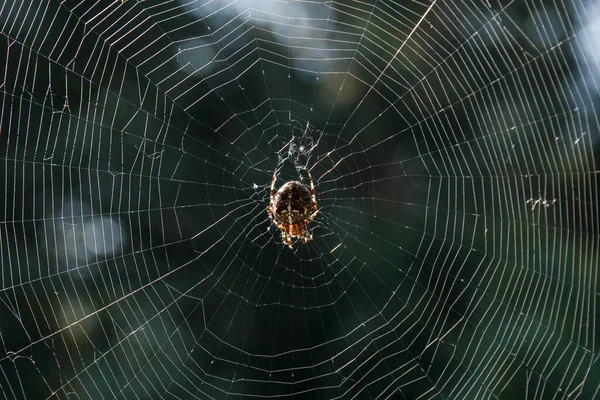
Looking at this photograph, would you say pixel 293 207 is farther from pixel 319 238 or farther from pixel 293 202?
pixel 319 238

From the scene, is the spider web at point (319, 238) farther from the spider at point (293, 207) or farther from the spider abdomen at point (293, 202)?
the spider abdomen at point (293, 202)

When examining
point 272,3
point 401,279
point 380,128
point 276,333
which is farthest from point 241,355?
point 272,3

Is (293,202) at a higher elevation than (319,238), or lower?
higher

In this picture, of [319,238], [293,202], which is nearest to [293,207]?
[293,202]

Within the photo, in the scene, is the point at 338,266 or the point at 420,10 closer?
the point at 420,10

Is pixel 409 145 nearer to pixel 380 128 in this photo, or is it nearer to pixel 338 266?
pixel 380 128

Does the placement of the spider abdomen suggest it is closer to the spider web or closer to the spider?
the spider

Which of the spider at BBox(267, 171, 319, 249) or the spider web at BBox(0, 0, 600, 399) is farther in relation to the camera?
the spider web at BBox(0, 0, 600, 399)

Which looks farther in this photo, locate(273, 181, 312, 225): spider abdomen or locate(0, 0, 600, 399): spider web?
locate(0, 0, 600, 399): spider web

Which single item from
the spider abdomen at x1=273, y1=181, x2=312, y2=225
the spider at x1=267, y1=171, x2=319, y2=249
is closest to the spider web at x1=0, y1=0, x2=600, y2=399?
the spider at x1=267, y1=171, x2=319, y2=249
